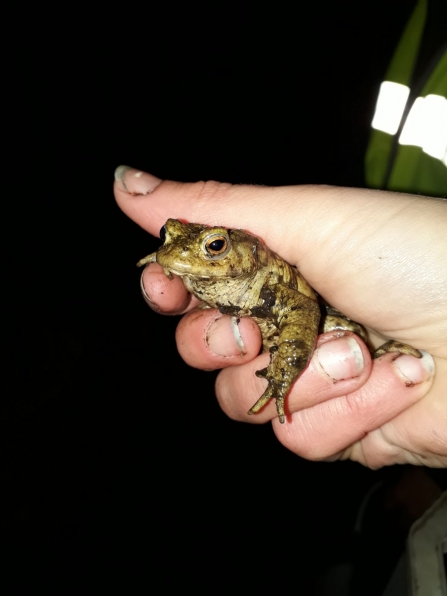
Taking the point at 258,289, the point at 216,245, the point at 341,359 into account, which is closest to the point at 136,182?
the point at 216,245

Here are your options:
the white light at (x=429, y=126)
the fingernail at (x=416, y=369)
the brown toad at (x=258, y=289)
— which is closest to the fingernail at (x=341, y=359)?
the brown toad at (x=258, y=289)

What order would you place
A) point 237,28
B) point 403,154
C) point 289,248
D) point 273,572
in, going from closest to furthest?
point 289,248 < point 403,154 < point 273,572 < point 237,28

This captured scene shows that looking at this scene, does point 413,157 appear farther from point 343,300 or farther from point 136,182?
point 136,182

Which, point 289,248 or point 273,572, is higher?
point 289,248

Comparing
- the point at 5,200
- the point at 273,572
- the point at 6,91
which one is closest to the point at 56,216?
the point at 5,200

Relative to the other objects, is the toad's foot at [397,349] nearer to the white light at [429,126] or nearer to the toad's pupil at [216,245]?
the toad's pupil at [216,245]

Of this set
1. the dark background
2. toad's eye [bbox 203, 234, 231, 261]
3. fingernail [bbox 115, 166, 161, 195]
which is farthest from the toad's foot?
the dark background

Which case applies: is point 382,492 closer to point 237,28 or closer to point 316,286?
point 316,286
